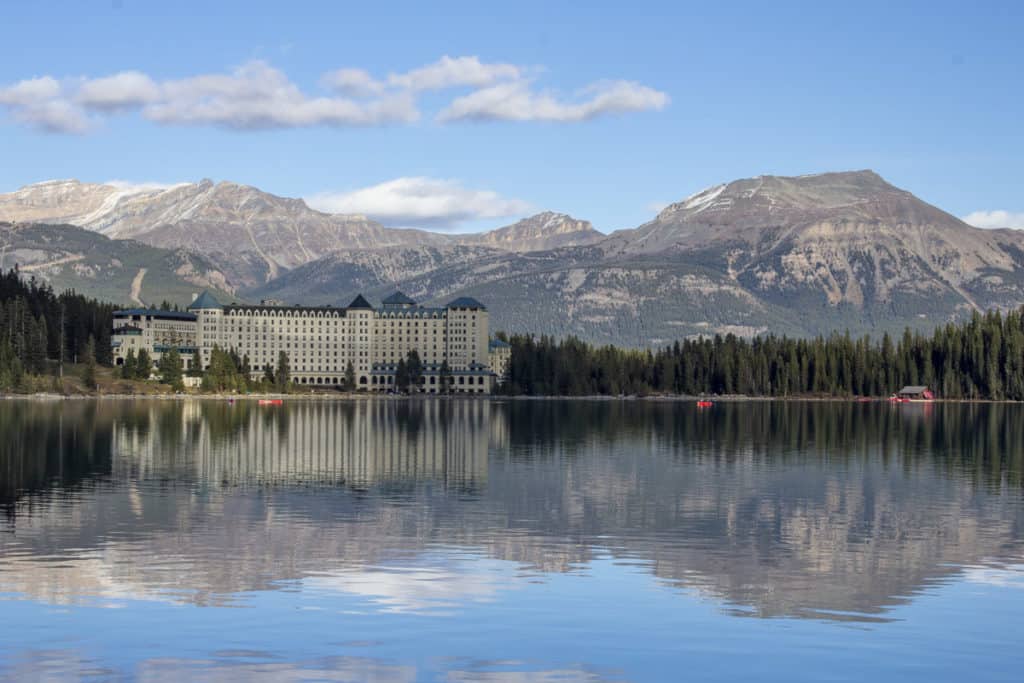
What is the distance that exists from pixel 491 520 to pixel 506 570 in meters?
17.4

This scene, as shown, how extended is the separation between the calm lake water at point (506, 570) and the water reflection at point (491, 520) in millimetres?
261

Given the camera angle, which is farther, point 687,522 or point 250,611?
point 687,522

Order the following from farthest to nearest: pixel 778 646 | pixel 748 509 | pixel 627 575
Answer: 1. pixel 748 509
2. pixel 627 575
3. pixel 778 646

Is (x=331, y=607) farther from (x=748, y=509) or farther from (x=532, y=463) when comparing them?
(x=532, y=463)

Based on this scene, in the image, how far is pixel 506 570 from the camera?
184 feet

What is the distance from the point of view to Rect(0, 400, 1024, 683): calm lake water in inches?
1587

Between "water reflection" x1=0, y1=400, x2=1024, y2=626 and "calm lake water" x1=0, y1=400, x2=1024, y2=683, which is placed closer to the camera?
"calm lake water" x1=0, y1=400, x2=1024, y2=683

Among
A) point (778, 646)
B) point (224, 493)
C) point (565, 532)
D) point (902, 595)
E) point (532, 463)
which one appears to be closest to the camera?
point (778, 646)

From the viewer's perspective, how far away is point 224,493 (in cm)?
8612

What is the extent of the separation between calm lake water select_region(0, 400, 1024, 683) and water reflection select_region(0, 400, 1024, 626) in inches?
10.3

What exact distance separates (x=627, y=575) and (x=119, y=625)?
20636 millimetres

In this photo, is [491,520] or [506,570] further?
[491,520]

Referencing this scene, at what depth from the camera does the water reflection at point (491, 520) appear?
2074 inches

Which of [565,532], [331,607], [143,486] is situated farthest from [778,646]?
[143,486]
